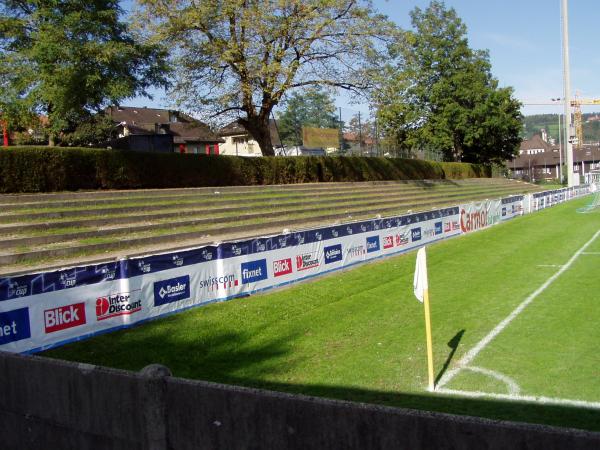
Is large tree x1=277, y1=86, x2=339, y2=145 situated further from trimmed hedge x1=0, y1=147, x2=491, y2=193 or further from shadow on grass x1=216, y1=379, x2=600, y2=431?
shadow on grass x1=216, y1=379, x2=600, y2=431

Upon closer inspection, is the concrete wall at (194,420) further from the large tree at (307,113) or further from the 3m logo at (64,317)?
the large tree at (307,113)

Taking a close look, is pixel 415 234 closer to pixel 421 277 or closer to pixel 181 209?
pixel 181 209

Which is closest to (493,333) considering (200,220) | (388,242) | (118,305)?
(118,305)

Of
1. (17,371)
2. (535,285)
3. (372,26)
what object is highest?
(372,26)

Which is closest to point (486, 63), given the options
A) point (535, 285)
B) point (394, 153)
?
point (394, 153)

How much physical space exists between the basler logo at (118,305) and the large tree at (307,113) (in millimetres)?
23066

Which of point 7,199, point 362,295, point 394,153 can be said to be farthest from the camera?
point 394,153

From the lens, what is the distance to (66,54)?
24.3m

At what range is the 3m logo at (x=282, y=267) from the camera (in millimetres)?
14211

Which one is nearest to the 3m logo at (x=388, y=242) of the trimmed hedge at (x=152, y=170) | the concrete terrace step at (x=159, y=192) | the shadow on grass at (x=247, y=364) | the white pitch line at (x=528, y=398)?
the concrete terrace step at (x=159, y=192)

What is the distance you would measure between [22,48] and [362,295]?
2133cm

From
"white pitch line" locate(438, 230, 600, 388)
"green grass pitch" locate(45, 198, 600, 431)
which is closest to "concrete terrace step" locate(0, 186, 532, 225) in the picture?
"green grass pitch" locate(45, 198, 600, 431)

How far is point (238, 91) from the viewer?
1219 inches

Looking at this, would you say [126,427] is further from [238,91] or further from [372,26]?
[372,26]
